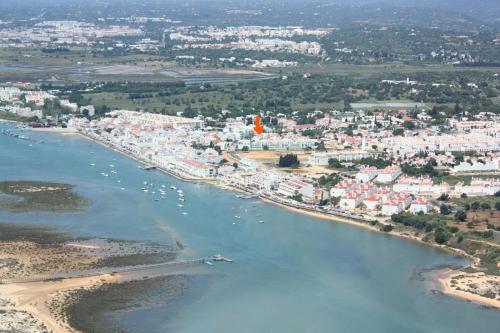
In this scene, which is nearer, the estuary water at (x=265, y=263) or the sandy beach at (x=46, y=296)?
the sandy beach at (x=46, y=296)

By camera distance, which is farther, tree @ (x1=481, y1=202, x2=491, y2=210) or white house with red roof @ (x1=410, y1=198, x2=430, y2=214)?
tree @ (x1=481, y1=202, x2=491, y2=210)

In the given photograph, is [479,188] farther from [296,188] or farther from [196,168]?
[196,168]

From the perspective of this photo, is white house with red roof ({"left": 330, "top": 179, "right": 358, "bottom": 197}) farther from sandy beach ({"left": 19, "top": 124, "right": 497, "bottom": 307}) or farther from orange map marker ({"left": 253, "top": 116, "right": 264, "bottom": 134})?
orange map marker ({"left": 253, "top": 116, "right": 264, "bottom": 134})

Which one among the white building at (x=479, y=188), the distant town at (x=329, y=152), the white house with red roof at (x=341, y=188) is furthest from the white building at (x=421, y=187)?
the white house with red roof at (x=341, y=188)

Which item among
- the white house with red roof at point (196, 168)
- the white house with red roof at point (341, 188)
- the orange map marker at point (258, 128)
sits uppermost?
the white house with red roof at point (341, 188)

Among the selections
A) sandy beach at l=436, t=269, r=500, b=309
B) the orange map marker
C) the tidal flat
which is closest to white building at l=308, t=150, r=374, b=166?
the orange map marker

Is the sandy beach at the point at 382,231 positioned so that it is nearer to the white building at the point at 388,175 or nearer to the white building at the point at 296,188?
the white building at the point at 296,188

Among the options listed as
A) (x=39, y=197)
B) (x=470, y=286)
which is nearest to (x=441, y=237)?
(x=470, y=286)

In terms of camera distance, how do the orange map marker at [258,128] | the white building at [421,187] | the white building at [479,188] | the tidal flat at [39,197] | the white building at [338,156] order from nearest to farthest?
1. the tidal flat at [39,197]
2. the white building at [479,188]
3. the white building at [421,187]
4. the white building at [338,156]
5. the orange map marker at [258,128]

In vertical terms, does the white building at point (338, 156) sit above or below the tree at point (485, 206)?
below
